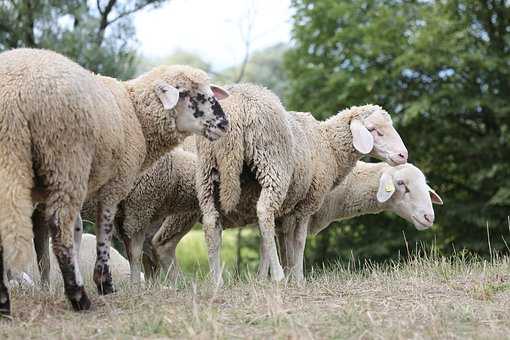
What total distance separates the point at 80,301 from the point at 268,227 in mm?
2271

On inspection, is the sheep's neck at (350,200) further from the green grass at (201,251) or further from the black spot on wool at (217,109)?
the green grass at (201,251)

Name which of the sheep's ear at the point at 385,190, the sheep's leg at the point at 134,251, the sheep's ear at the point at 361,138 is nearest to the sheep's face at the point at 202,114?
the sheep's leg at the point at 134,251

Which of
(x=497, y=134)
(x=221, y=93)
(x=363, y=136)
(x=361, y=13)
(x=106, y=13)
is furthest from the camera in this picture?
(x=361, y=13)

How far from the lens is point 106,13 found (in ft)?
51.8

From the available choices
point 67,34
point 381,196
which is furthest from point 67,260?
point 67,34

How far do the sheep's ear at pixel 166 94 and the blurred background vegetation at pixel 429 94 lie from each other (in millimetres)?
10156

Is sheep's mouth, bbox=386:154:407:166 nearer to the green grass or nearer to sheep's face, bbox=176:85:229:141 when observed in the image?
sheep's face, bbox=176:85:229:141

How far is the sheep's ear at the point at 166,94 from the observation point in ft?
22.6

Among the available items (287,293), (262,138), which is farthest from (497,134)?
(287,293)

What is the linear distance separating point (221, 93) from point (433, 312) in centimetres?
311

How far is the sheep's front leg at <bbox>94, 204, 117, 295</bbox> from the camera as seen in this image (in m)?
6.72

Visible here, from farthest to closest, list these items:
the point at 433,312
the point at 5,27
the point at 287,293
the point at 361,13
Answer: the point at 361,13, the point at 5,27, the point at 287,293, the point at 433,312

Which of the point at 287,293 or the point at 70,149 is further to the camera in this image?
the point at 287,293

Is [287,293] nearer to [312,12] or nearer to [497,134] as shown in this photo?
[497,134]
